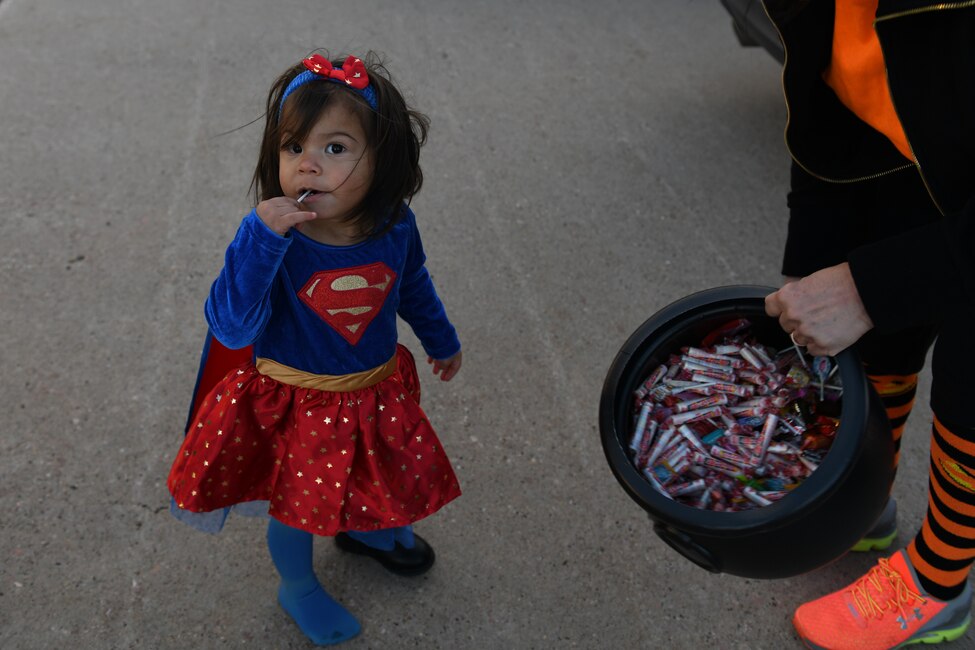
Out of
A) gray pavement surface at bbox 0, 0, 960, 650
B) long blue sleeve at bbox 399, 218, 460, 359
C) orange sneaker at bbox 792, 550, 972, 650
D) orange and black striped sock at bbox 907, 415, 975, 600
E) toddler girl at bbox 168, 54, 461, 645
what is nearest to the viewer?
toddler girl at bbox 168, 54, 461, 645

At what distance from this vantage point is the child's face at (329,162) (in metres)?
1.62

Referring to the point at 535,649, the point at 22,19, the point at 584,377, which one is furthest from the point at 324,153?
the point at 22,19

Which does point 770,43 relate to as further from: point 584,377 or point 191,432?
point 191,432

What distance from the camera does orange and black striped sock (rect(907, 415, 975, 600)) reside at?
→ 176 centimetres

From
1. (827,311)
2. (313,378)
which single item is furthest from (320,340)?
(827,311)

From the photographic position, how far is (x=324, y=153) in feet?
5.36

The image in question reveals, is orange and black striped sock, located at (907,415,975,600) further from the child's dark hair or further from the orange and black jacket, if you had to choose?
the child's dark hair

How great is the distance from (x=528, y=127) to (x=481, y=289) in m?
1.12

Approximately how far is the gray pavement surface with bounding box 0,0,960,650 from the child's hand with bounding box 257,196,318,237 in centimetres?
102

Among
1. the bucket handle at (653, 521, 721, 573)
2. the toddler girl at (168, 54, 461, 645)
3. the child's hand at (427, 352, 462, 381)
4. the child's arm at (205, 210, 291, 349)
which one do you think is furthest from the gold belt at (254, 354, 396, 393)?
the bucket handle at (653, 521, 721, 573)

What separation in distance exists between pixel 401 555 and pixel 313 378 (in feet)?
2.02

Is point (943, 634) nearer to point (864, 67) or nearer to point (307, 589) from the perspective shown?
point (864, 67)

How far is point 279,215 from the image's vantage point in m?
1.56

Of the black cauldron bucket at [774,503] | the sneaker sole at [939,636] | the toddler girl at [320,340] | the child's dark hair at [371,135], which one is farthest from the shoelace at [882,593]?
the child's dark hair at [371,135]
